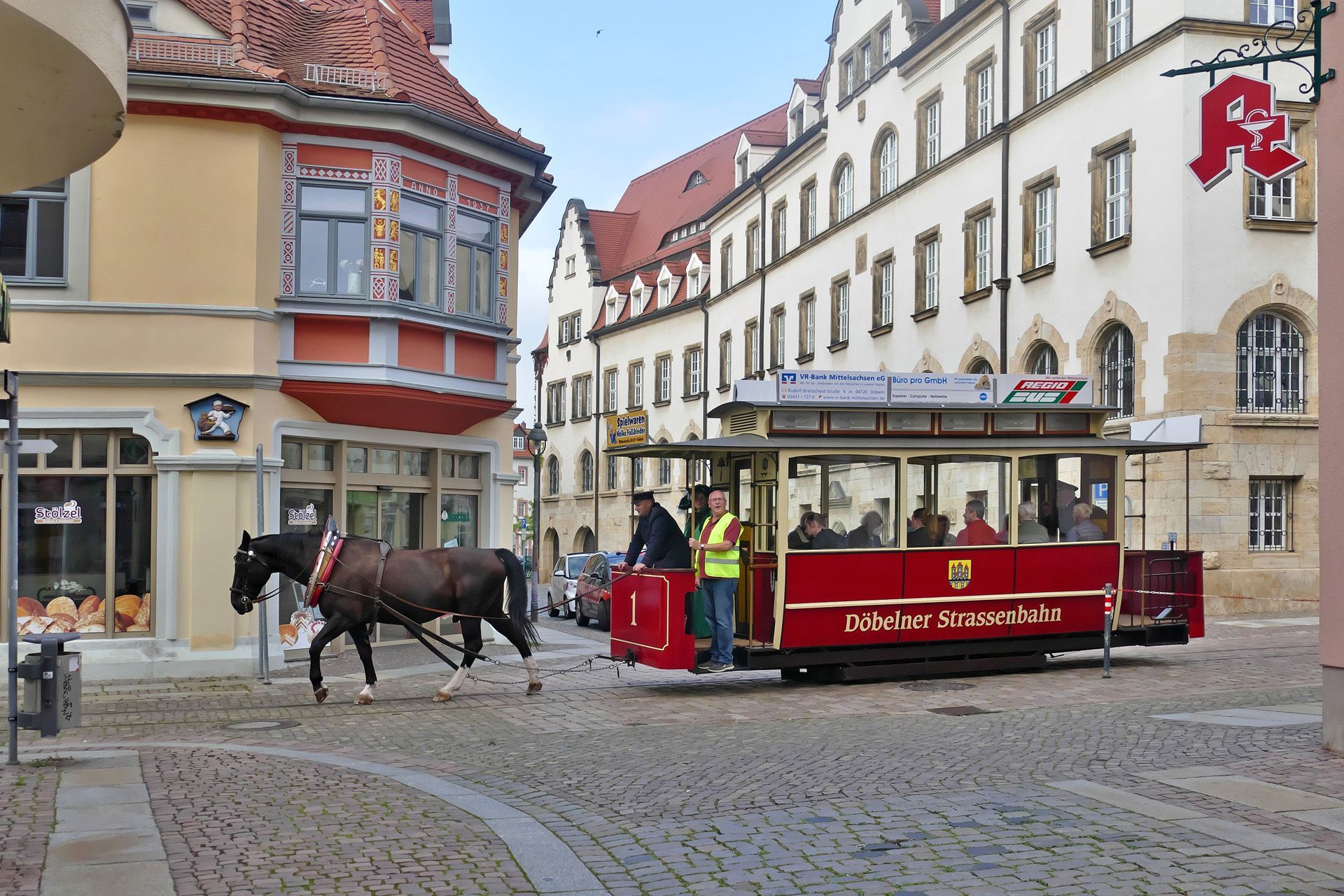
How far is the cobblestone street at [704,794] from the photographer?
6.53m

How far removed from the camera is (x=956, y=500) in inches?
600

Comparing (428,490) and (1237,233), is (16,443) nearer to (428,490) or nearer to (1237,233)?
(428,490)

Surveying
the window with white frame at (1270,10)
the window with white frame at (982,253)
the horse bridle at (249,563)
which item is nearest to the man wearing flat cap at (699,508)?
the horse bridle at (249,563)

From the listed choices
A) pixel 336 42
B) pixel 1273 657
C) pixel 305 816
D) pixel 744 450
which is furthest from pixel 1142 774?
pixel 336 42

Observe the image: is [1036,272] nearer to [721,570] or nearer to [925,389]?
[925,389]

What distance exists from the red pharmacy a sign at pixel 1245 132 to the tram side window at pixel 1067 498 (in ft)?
11.8

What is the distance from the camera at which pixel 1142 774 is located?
871 centimetres

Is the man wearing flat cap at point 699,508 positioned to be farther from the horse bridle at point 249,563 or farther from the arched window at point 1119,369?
the arched window at point 1119,369

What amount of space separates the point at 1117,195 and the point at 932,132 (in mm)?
9825

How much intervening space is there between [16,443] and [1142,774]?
8.06 meters

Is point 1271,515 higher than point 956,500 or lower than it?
lower

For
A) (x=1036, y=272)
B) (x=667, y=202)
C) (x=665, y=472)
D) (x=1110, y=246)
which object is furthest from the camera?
(x=667, y=202)

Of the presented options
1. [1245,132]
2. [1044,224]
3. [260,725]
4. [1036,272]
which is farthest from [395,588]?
[1044,224]

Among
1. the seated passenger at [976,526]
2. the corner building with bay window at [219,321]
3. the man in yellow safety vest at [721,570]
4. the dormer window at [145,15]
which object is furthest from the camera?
the dormer window at [145,15]
